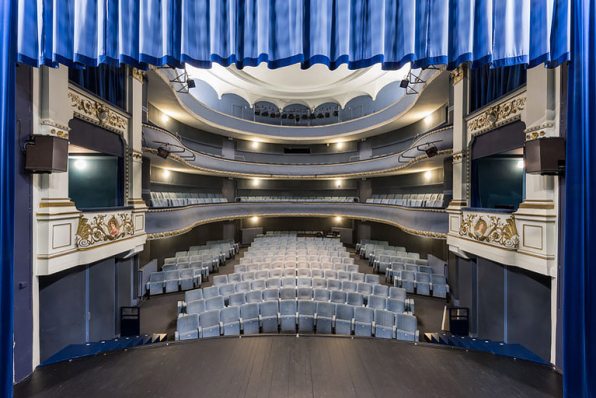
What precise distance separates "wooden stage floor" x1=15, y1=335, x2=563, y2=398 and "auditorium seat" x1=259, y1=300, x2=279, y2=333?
6.86 feet

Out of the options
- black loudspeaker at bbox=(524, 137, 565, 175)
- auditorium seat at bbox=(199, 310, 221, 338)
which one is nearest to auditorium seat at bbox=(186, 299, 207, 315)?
auditorium seat at bbox=(199, 310, 221, 338)

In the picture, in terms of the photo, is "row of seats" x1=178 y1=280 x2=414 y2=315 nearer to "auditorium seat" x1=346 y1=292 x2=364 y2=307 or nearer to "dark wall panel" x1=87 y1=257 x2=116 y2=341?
"auditorium seat" x1=346 y1=292 x2=364 y2=307

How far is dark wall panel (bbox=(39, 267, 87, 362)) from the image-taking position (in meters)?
4.66

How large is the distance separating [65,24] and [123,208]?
455 cm

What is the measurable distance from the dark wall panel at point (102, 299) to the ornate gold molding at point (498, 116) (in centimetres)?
977

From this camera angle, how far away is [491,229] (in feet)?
17.1

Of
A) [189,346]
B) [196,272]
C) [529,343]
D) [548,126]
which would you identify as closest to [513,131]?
[548,126]

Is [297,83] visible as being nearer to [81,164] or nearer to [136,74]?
[136,74]

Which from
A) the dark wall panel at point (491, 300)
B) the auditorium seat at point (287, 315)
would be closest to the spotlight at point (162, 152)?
the auditorium seat at point (287, 315)

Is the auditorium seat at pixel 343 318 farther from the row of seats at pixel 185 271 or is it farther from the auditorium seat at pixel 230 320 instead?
the row of seats at pixel 185 271

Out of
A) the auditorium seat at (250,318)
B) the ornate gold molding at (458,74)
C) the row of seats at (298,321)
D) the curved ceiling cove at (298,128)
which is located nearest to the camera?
the row of seats at (298,321)

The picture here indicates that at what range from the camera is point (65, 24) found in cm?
253

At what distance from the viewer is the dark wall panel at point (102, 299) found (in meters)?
5.78

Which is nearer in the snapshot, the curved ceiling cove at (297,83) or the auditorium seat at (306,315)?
the auditorium seat at (306,315)
